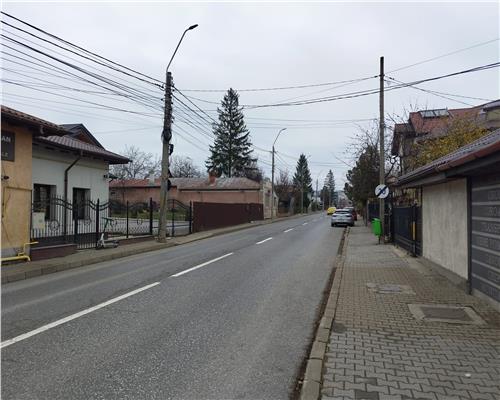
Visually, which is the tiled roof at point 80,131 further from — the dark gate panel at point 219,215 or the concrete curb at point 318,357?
the concrete curb at point 318,357

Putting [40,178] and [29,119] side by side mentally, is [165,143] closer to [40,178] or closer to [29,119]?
[40,178]

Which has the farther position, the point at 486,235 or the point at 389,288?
the point at 389,288

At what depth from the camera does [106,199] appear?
875 inches

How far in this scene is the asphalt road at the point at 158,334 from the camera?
441cm

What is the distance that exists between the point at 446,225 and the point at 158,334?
7.34 meters

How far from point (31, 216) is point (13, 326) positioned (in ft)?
26.8

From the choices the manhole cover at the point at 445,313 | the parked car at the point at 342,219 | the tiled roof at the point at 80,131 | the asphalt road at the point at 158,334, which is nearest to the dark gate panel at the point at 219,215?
the tiled roof at the point at 80,131

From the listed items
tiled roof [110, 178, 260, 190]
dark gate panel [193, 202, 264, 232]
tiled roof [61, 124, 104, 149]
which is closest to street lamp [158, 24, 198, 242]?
tiled roof [61, 124, 104, 149]

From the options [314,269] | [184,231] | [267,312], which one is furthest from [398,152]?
[267,312]

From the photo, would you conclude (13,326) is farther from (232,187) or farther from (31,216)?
(232,187)

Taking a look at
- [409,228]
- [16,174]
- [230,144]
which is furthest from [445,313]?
[230,144]

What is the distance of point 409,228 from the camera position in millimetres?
15734

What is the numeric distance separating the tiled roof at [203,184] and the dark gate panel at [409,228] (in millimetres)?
39019

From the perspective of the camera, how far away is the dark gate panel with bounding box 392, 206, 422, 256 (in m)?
14.5
